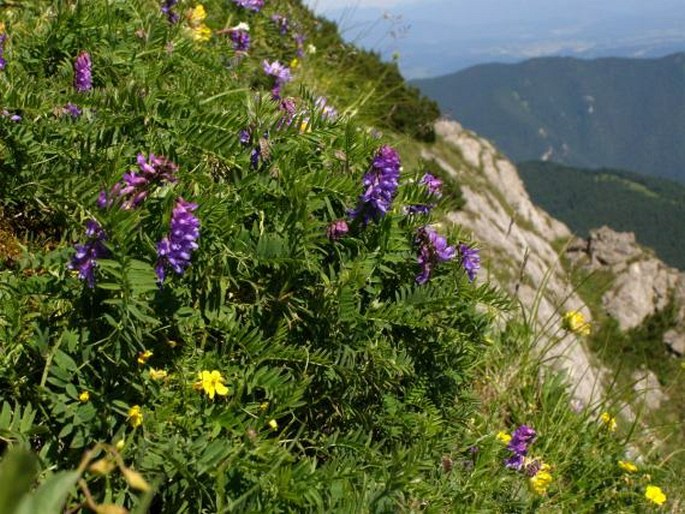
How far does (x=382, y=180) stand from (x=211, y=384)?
2.94 feet

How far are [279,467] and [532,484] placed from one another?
1416 mm

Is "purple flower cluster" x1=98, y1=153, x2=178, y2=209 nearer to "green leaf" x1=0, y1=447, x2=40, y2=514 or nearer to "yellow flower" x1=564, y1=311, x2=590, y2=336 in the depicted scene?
"green leaf" x1=0, y1=447, x2=40, y2=514

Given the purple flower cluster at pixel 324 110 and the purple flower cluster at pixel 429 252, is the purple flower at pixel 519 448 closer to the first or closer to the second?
the purple flower cluster at pixel 429 252

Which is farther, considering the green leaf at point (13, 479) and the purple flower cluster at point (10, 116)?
the purple flower cluster at point (10, 116)

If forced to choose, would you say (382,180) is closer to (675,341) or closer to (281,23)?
(281,23)

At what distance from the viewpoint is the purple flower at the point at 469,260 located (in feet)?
9.11

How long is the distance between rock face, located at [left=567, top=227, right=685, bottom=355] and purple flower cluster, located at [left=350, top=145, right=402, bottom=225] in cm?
2649

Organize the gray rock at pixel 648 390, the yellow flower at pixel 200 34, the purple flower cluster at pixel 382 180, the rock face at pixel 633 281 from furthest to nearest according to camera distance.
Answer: the rock face at pixel 633 281, the gray rock at pixel 648 390, the yellow flower at pixel 200 34, the purple flower cluster at pixel 382 180

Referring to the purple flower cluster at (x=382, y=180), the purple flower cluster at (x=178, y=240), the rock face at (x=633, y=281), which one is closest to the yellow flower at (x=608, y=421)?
the purple flower cluster at (x=382, y=180)

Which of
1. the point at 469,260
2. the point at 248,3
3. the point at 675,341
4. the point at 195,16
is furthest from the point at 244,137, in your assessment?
the point at 675,341

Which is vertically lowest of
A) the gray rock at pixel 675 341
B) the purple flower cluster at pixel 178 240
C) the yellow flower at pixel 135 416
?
the gray rock at pixel 675 341

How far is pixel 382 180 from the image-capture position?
7.94ft

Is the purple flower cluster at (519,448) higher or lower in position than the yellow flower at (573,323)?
lower

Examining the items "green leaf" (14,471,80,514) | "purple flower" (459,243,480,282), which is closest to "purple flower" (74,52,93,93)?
"purple flower" (459,243,480,282)
